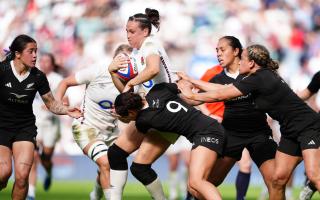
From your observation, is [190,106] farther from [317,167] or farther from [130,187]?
[130,187]

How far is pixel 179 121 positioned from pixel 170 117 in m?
0.11

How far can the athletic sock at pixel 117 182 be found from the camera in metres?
10.3

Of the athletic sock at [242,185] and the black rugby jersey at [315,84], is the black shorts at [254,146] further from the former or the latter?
the athletic sock at [242,185]

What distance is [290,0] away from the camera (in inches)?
826

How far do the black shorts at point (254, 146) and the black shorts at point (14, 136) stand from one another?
2.31 meters

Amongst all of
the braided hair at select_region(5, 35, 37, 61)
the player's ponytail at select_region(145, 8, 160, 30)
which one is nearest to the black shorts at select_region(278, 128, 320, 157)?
the player's ponytail at select_region(145, 8, 160, 30)

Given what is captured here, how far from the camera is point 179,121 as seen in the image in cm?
960

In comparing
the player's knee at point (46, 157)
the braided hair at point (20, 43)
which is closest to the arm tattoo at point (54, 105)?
the braided hair at point (20, 43)

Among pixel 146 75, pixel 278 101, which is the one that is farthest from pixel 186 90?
pixel 278 101

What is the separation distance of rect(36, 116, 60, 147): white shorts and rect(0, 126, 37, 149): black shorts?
511cm

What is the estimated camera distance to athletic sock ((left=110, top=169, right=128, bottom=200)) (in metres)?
10.3

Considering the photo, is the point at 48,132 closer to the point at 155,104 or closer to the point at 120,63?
the point at 120,63

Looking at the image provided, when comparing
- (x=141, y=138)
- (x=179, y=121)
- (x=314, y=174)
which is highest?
(x=179, y=121)

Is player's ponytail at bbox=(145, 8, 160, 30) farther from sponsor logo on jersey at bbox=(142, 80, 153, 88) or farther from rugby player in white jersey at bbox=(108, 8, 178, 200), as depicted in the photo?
sponsor logo on jersey at bbox=(142, 80, 153, 88)
